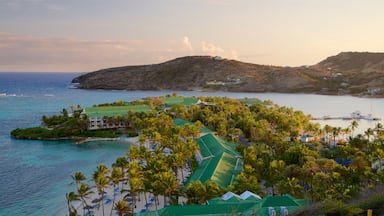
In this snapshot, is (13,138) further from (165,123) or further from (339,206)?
(339,206)

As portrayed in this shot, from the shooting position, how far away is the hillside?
136625 mm

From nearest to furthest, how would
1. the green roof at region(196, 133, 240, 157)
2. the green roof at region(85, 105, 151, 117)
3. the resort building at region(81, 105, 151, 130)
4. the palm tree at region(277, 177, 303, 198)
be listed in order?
1. the palm tree at region(277, 177, 303, 198)
2. the green roof at region(196, 133, 240, 157)
3. the resort building at region(81, 105, 151, 130)
4. the green roof at region(85, 105, 151, 117)

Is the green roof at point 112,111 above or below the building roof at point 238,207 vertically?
above

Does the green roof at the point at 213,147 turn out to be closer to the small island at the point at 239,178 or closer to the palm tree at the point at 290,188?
the small island at the point at 239,178

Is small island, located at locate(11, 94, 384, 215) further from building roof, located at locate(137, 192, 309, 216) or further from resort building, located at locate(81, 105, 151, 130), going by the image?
resort building, located at locate(81, 105, 151, 130)

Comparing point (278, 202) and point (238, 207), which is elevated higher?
point (238, 207)

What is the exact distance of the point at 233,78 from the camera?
16550 cm

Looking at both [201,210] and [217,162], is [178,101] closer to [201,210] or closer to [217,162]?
[217,162]

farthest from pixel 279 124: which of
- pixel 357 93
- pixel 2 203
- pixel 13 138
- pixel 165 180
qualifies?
pixel 357 93

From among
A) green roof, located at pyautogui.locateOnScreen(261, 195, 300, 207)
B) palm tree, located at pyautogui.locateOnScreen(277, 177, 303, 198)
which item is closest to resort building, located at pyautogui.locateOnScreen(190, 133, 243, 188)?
palm tree, located at pyautogui.locateOnScreen(277, 177, 303, 198)

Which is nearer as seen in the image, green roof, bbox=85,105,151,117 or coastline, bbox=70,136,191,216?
coastline, bbox=70,136,191,216

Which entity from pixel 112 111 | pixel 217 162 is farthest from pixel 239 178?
pixel 112 111

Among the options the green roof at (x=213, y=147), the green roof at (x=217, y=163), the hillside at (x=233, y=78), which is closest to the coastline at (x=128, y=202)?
the green roof at (x=217, y=163)

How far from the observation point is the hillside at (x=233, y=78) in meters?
137
